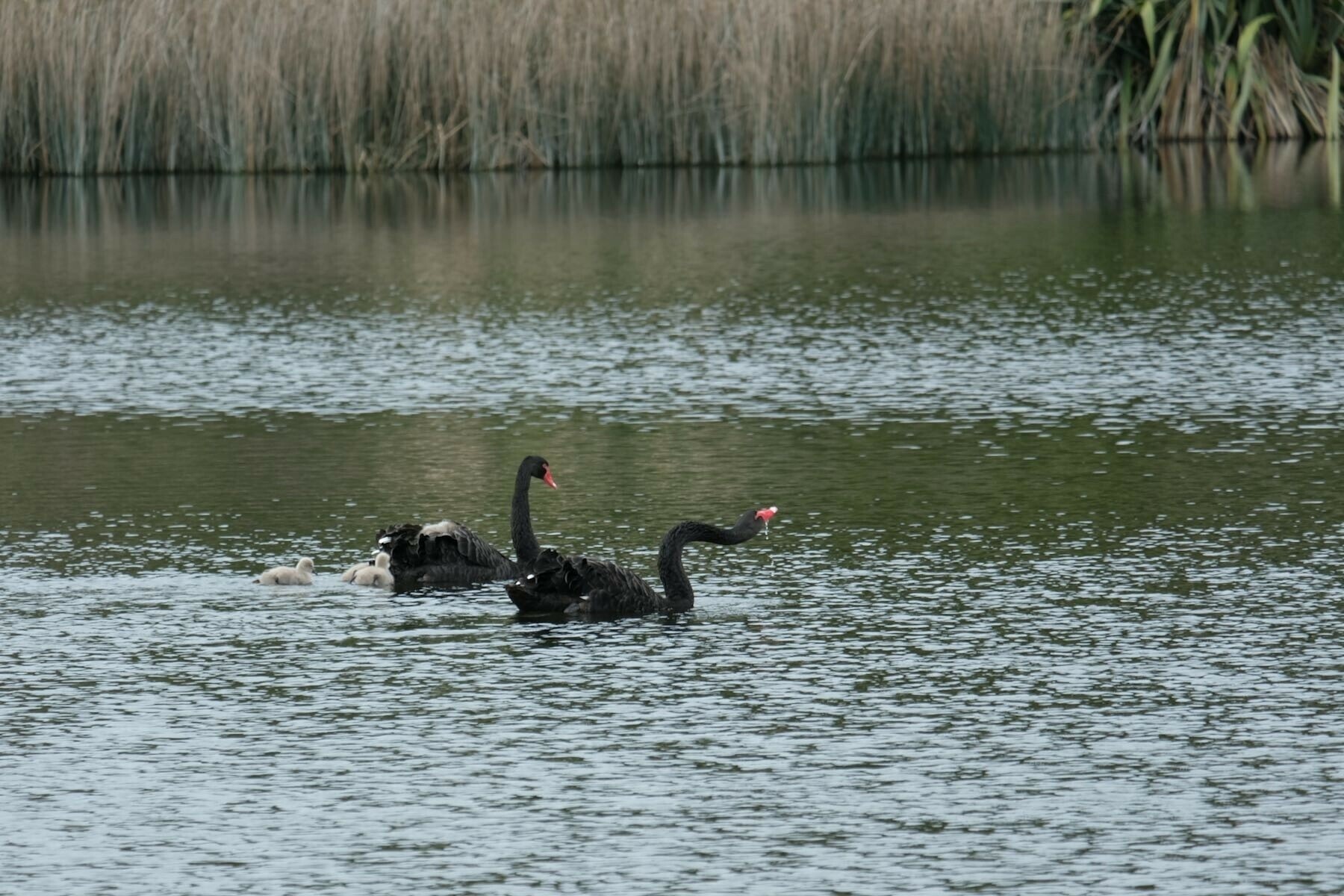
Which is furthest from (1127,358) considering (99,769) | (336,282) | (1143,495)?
(99,769)

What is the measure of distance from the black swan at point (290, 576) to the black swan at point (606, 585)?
0.92 meters

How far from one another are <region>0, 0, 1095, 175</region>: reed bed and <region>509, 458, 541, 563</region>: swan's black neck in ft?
62.5

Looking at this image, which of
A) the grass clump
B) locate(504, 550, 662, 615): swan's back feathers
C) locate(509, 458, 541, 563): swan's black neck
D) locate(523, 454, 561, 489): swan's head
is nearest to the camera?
locate(504, 550, 662, 615): swan's back feathers

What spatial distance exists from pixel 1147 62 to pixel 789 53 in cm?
713

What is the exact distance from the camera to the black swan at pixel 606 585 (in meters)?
9.44

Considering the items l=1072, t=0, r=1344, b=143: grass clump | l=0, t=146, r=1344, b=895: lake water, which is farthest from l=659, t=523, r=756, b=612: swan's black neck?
l=1072, t=0, r=1344, b=143: grass clump

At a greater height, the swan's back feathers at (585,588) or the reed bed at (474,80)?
the reed bed at (474,80)

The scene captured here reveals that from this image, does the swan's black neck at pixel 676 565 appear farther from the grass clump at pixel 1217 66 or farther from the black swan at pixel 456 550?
the grass clump at pixel 1217 66

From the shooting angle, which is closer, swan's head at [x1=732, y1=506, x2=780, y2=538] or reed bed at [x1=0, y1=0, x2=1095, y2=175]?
swan's head at [x1=732, y1=506, x2=780, y2=538]

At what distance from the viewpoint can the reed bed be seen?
28969 millimetres

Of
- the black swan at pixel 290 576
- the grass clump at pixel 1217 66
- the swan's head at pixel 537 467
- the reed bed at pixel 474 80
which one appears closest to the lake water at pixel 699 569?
the black swan at pixel 290 576

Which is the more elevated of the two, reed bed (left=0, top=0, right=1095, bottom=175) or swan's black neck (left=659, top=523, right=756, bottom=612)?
reed bed (left=0, top=0, right=1095, bottom=175)

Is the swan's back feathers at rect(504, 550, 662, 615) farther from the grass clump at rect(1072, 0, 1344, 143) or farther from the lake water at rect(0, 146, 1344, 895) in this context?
the grass clump at rect(1072, 0, 1344, 143)

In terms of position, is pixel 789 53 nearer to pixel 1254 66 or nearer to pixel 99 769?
pixel 1254 66
